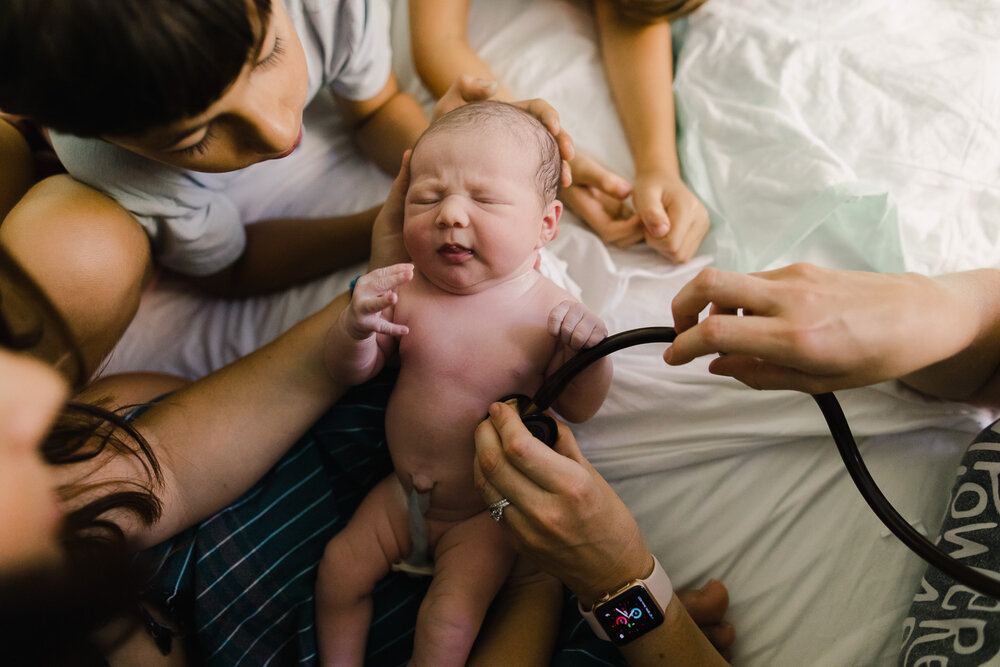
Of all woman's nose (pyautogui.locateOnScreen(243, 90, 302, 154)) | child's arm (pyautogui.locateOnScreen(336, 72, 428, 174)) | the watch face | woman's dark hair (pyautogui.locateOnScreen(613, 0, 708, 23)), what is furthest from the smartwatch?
woman's dark hair (pyautogui.locateOnScreen(613, 0, 708, 23))

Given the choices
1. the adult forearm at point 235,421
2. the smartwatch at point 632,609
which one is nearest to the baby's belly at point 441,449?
the adult forearm at point 235,421

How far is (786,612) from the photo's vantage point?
Result: 2.99 feet

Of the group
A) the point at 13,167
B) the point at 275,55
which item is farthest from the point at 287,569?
the point at 13,167

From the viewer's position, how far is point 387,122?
1396 mm

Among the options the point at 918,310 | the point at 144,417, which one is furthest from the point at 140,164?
the point at 918,310

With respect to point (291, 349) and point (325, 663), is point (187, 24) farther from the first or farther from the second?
point (325, 663)

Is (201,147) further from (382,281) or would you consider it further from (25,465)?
(25,465)

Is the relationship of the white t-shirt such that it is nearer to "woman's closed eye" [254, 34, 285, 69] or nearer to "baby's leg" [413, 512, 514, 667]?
"woman's closed eye" [254, 34, 285, 69]

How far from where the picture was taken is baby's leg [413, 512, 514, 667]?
872 mm

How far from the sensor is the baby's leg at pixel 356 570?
93 centimetres

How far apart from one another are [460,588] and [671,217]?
0.73 m

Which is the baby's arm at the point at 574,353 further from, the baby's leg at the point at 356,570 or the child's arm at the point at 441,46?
the child's arm at the point at 441,46

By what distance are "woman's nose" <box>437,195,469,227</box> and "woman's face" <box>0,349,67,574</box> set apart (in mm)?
482

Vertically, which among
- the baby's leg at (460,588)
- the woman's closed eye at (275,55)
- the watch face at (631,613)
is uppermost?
the woman's closed eye at (275,55)
